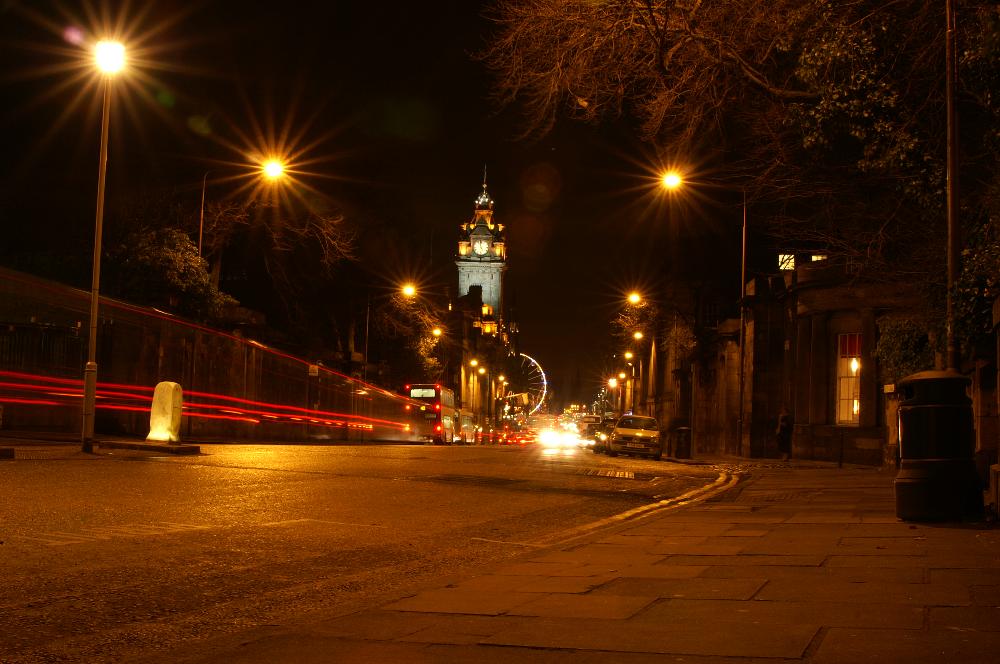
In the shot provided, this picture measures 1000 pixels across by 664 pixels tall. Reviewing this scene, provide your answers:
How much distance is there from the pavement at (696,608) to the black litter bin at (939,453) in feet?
0.96

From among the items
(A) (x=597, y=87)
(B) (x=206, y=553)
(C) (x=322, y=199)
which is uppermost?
(C) (x=322, y=199)

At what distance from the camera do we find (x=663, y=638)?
5.64 metres

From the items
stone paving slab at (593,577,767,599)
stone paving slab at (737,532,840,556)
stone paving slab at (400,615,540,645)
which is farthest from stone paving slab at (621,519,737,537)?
stone paving slab at (400,615,540,645)

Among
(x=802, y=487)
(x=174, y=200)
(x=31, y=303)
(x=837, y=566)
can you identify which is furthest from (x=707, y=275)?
(x=837, y=566)

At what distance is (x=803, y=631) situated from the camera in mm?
5660

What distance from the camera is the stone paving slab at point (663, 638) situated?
17.3 feet

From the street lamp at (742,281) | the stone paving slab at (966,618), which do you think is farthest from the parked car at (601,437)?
the stone paving slab at (966,618)

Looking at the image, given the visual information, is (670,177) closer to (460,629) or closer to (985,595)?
(985,595)

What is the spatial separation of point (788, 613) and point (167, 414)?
1857cm

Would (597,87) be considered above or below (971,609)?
above

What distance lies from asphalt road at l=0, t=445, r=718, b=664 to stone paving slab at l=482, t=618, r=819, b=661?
1.66 meters

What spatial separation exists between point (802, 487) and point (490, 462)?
804 cm

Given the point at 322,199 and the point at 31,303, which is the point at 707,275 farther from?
the point at 31,303

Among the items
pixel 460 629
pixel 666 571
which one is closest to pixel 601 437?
pixel 666 571
